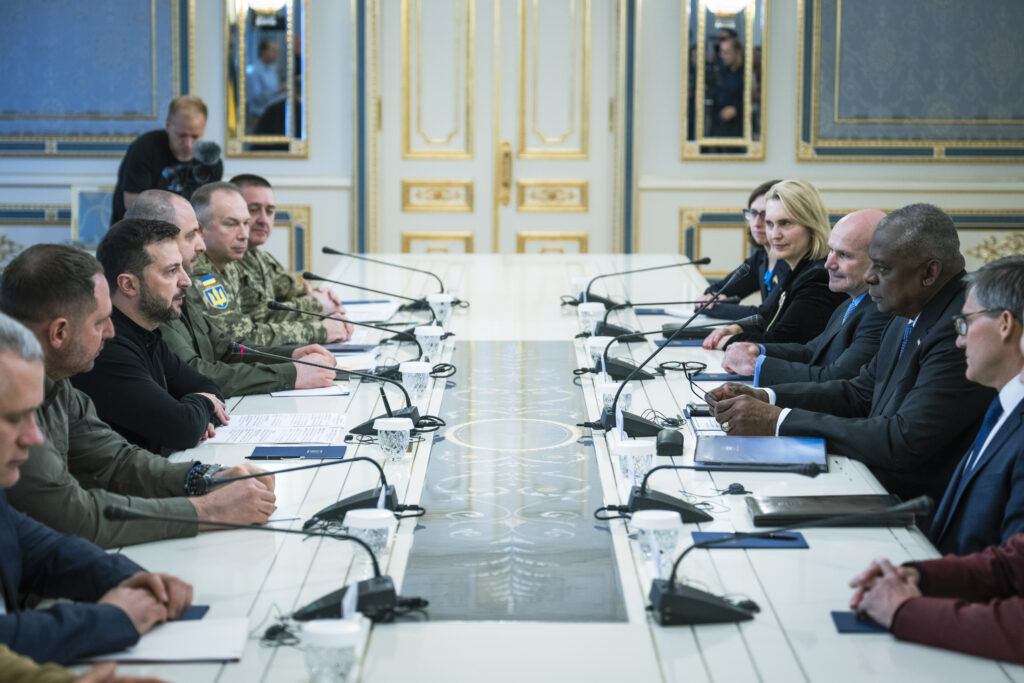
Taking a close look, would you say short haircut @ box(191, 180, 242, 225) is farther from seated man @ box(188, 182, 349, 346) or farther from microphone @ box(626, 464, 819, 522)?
microphone @ box(626, 464, 819, 522)

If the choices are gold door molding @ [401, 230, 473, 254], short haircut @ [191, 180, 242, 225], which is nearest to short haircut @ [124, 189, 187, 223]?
short haircut @ [191, 180, 242, 225]

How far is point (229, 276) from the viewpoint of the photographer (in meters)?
4.57

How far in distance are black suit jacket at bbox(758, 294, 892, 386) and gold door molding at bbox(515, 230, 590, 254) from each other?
407 cm

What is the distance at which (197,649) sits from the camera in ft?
5.90

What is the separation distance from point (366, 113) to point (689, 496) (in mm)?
5590

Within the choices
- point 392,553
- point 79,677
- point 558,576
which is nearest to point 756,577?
point 558,576

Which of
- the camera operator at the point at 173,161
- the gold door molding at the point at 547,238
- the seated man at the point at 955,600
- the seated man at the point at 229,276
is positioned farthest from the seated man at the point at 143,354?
the gold door molding at the point at 547,238

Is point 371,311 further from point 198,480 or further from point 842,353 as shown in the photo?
point 198,480

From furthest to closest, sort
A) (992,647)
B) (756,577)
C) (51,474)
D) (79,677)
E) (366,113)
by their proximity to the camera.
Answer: (366,113) < (51,474) < (756,577) < (992,647) < (79,677)

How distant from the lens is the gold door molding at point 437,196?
7898mm

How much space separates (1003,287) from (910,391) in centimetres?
56

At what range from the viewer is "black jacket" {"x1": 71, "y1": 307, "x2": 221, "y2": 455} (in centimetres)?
296

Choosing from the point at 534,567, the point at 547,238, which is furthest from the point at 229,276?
the point at 547,238

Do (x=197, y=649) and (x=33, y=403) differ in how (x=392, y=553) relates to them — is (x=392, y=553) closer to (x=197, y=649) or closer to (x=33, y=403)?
(x=197, y=649)
